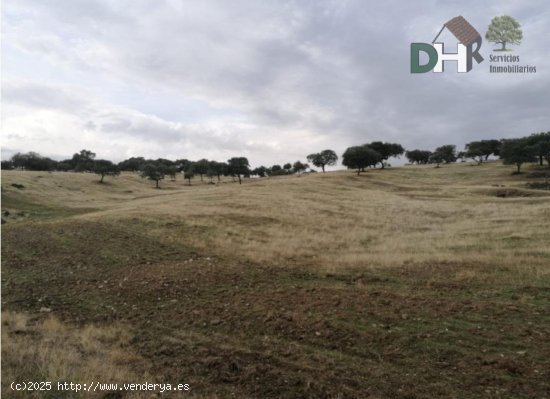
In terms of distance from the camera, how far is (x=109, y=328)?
34.4 ft

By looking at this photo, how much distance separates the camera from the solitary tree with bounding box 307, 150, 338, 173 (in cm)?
Result: 11469

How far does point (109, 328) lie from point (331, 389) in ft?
23.4

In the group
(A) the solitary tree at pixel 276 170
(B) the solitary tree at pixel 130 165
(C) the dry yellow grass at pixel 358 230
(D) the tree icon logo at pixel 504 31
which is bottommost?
Result: (C) the dry yellow grass at pixel 358 230

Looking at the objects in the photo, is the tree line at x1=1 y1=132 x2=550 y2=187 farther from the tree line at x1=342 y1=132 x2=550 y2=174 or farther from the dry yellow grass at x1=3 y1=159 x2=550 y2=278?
the dry yellow grass at x1=3 y1=159 x2=550 y2=278

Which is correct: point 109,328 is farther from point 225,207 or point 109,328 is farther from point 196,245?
point 225,207

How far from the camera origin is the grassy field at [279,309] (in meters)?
7.50

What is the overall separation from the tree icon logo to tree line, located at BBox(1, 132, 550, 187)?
55676 millimetres

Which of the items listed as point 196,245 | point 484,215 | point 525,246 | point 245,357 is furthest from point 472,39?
point 245,357

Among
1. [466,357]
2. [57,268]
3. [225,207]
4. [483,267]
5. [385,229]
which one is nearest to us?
Answer: [466,357]

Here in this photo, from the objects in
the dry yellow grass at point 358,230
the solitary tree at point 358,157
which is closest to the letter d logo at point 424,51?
the dry yellow grass at point 358,230

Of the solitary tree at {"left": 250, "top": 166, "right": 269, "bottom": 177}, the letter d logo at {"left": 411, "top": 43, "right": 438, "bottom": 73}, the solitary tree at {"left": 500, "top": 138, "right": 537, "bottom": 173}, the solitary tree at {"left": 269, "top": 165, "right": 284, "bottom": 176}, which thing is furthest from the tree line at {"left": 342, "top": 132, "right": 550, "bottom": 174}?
the letter d logo at {"left": 411, "top": 43, "right": 438, "bottom": 73}

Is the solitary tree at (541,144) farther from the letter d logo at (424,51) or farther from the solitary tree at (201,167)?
the solitary tree at (201,167)

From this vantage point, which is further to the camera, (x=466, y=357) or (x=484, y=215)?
(x=484, y=215)

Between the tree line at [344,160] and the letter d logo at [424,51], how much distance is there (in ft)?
194
